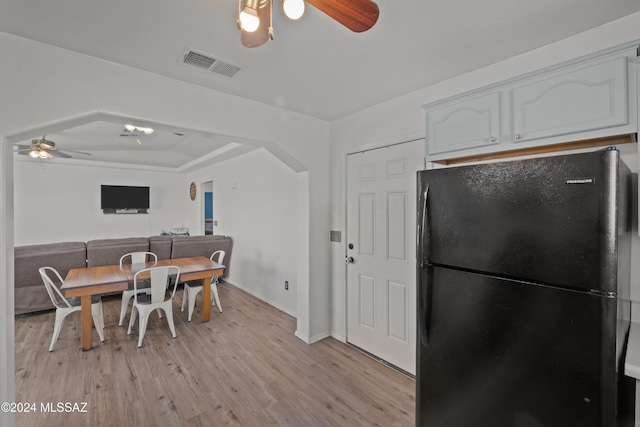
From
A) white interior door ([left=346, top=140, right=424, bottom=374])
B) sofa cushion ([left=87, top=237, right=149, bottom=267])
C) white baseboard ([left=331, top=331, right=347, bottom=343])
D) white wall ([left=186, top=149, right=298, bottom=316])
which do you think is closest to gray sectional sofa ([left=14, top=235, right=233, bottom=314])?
sofa cushion ([left=87, top=237, right=149, bottom=267])

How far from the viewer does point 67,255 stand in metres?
3.94

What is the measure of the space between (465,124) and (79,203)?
793 cm

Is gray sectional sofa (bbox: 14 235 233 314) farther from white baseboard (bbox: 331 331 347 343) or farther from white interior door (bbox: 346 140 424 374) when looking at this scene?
white interior door (bbox: 346 140 424 374)

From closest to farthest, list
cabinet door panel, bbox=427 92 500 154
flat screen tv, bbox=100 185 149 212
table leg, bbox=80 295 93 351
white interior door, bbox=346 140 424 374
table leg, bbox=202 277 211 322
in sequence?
→ cabinet door panel, bbox=427 92 500 154 → white interior door, bbox=346 140 424 374 → table leg, bbox=80 295 93 351 → table leg, bbox=202 277 211 322 → flat screen tv, bbox=100 185 149 212

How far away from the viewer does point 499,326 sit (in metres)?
1.34

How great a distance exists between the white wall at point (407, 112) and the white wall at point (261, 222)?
0.81 metres

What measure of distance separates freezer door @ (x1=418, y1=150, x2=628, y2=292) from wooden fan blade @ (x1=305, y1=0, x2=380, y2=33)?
2.88 ft

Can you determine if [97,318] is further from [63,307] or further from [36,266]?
[36,266]

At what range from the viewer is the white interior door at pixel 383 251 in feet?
8.35

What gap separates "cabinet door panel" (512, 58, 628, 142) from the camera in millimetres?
1372

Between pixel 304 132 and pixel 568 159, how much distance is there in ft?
7.78

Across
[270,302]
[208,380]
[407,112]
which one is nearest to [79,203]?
[270,302]

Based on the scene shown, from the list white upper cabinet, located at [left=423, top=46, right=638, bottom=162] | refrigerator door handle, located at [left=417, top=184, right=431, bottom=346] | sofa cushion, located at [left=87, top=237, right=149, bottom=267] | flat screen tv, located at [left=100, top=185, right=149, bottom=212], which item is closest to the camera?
white upper cabinet, located at [left=423, top=46, right=638, bottom=162]

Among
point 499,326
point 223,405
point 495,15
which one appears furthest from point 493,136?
point 223,405
